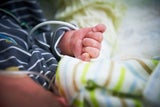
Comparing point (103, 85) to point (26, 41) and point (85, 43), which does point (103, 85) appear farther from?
point (26, 41)

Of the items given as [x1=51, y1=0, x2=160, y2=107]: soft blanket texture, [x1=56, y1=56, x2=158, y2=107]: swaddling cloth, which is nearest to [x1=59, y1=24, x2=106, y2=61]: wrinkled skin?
[x1=51, y1=0, x2=160, y2=107]: soft blanket texture

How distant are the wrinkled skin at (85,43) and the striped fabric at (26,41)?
0.04 metres

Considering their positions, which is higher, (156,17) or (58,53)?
(156,17)

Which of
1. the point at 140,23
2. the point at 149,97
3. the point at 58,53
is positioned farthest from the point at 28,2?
the point at 149,97

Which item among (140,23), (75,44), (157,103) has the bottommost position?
(157,103)

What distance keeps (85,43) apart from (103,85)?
226 millimetres

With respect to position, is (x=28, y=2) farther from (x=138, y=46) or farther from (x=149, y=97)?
(x=149, y=97)

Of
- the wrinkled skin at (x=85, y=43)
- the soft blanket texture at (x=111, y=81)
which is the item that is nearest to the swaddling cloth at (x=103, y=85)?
the soft blanket texture at (x=111, y=81)

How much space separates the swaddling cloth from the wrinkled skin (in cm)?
15

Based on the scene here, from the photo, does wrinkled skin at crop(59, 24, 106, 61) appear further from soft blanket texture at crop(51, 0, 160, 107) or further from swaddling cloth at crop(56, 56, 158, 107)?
swaddling cloth at crop(56, 56, 158, 107)

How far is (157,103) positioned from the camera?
19.0 inches

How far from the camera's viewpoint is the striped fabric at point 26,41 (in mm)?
655

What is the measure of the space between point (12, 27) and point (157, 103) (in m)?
0.49

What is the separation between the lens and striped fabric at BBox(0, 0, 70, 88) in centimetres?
66
